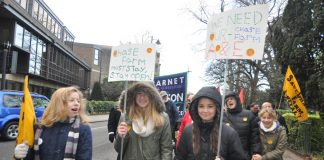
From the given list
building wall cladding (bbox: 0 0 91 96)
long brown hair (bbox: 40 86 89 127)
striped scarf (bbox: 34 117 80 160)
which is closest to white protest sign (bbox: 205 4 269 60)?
long brown hair (bbox: 40 86 89 127)

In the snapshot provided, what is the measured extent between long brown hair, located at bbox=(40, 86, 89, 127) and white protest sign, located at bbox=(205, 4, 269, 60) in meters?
1.57

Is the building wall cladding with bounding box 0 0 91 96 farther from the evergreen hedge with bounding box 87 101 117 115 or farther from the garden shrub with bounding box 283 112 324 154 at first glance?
the garden shrub with bounding box 283 112 324 154

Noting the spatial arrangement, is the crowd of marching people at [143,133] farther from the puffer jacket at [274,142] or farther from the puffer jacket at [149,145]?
the puffer jacket at [274,142]

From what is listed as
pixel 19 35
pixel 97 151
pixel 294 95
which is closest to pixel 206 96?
pixel 294 95

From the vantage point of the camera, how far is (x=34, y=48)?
1160 inches

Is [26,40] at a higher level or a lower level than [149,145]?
higher

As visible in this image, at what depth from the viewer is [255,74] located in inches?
1622

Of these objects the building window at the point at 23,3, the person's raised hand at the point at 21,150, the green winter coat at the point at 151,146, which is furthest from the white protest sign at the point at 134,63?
the building window at the point at 23,3

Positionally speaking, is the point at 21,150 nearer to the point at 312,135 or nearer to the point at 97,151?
the point at 97,151

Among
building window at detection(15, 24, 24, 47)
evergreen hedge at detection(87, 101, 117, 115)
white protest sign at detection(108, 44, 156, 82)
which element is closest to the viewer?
white protest sign at detection(108, 44, 156, 82)

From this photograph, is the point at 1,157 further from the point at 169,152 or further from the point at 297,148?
the point at 297,148

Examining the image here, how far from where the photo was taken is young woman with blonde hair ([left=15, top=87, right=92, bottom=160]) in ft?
12.0

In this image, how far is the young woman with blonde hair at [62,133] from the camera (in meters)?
3.66

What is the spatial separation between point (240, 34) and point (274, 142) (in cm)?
200
